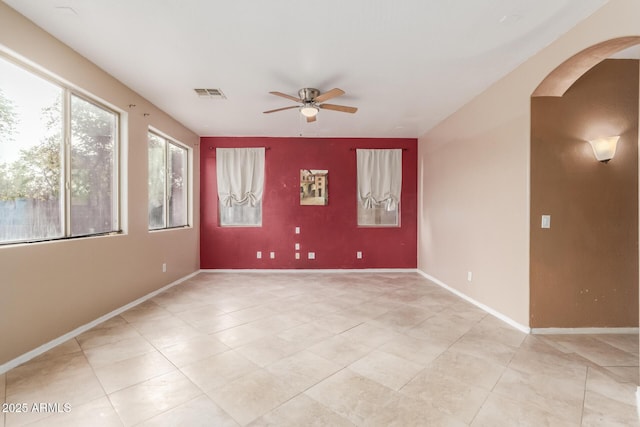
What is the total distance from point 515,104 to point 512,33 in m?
0.88

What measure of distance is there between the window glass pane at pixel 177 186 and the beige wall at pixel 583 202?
5.26 m

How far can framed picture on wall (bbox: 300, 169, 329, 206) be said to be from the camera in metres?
5.83

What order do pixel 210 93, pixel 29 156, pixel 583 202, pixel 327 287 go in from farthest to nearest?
pixel 327 287 < pixel 210 93 < pixel 583 202 < pixel 29 156

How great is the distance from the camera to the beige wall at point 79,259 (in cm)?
218

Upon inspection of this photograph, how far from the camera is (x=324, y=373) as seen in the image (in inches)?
83.9

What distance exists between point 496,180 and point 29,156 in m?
4.80

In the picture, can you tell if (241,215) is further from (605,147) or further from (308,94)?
(605,147)

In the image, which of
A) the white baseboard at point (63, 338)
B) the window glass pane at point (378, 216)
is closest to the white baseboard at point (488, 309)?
the window glass pane at point (378, 216)

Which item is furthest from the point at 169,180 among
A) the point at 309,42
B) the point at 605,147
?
the point at 605,147

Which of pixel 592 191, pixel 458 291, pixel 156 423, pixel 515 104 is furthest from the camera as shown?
pixel 458 291

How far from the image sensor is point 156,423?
1615mm

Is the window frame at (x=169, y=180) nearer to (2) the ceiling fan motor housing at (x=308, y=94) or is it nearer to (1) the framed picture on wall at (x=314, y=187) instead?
(1) the framed picture on wall at (x=314, y=187)

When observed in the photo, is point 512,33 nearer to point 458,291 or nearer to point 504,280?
point 504,280

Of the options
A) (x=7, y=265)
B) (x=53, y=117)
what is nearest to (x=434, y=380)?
(x=7, y=265)
